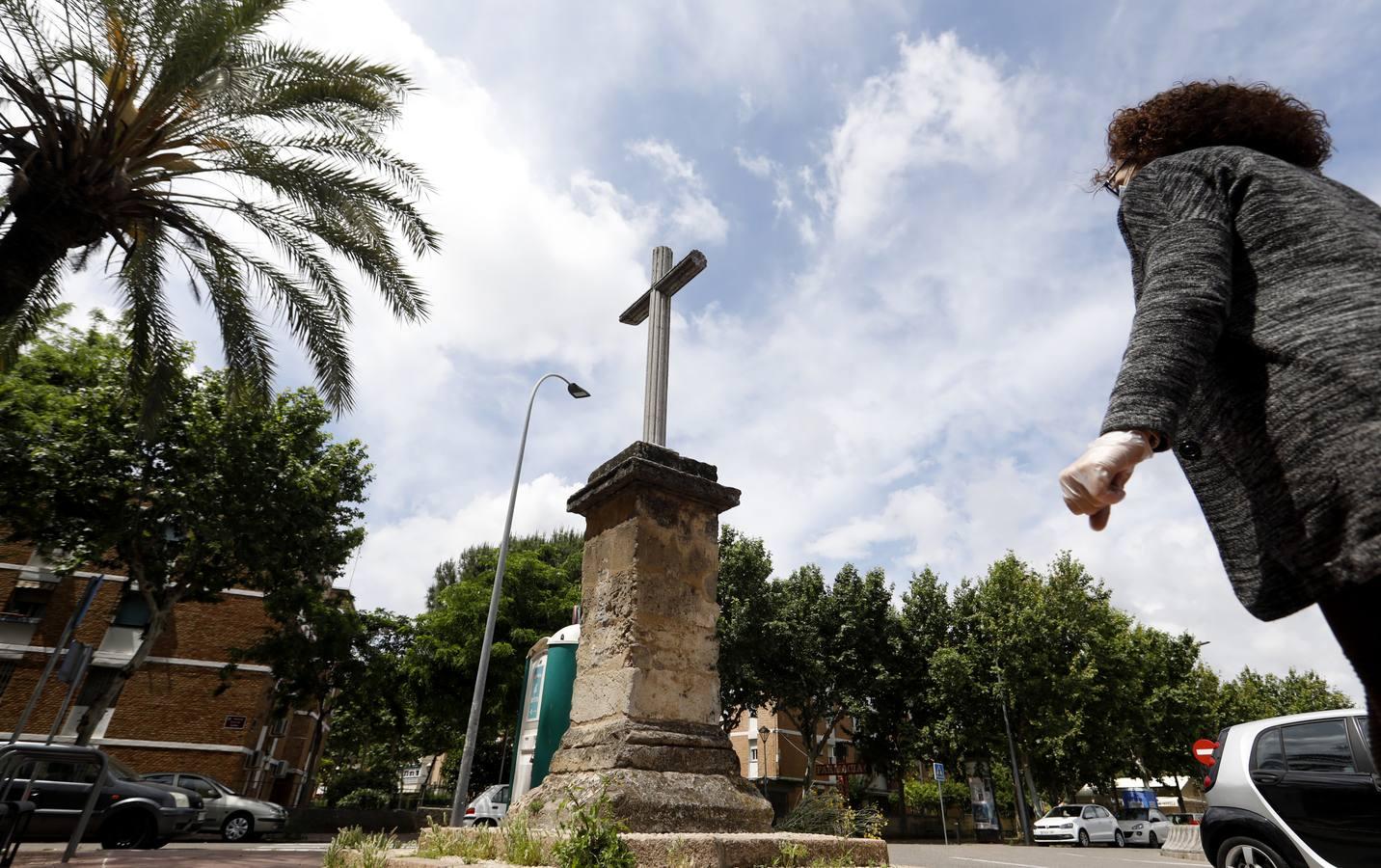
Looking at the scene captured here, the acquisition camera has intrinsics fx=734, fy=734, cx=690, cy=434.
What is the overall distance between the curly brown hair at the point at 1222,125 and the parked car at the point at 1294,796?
5885 millimetres

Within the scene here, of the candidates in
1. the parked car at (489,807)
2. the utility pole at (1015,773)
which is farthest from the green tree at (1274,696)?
the parked car at (489,807)

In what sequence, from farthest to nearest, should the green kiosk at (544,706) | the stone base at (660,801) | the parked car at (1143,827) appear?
the parked car at (1143,827)
the green kiosk at (544,706)
the stone base at (660,801)

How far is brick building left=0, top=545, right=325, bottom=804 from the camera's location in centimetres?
2273

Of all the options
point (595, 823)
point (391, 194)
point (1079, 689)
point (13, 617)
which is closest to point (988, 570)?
point (1079, 689)

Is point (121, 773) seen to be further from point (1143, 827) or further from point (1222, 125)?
point (1143, 827)

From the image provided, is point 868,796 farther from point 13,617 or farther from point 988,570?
point 13,617

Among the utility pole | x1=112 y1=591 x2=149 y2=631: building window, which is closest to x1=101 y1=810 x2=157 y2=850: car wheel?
x1=112 y1=591 x2=149 y2=631: building window

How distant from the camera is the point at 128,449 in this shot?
54.0ft

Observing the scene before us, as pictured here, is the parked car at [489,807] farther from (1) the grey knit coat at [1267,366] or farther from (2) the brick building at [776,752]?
(2) the brick building at [776,752]

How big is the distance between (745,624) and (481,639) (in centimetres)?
913

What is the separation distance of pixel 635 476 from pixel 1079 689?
26793 millimetres

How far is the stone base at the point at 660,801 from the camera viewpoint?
13.4ft

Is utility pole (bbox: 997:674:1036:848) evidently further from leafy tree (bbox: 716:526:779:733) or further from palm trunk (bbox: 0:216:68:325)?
palm trunk (bbox: 0:216:68:325)

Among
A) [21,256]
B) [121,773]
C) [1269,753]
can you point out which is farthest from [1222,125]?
[121,773]
